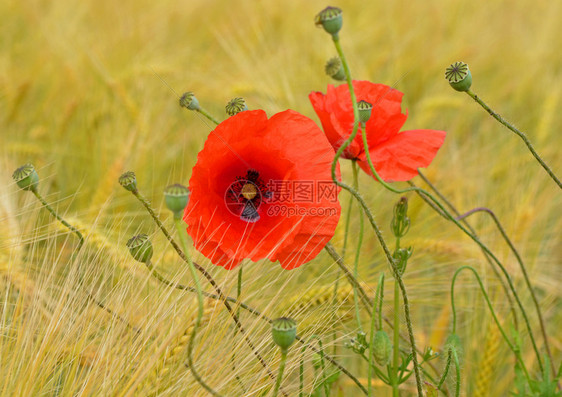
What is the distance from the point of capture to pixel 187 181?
98cm

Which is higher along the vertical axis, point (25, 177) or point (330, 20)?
point (330, 20)

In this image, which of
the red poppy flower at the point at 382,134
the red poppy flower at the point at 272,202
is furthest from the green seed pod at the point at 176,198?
the red poppy flower at the point at 382,134

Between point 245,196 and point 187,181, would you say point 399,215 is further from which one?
point 187,181

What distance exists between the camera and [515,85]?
70.8 inches

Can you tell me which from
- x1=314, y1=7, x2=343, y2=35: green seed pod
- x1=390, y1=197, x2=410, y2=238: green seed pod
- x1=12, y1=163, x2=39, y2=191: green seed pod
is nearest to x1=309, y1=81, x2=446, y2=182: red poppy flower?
x1=390, y1=197, x2=410, y2=238: green seed pod

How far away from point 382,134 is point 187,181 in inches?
16.6

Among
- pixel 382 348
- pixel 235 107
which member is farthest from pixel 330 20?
pixel 382 348

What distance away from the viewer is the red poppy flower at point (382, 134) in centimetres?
60

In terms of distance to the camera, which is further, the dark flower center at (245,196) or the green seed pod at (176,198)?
the dark flower center at (245,196)

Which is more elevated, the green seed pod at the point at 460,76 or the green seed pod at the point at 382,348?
the green seed pod at the point at 460,76

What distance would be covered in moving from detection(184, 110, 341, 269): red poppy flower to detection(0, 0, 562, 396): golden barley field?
0.13ft

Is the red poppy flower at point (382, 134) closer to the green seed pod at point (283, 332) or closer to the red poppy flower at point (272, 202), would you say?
the red poppy flower at point (272, 202)

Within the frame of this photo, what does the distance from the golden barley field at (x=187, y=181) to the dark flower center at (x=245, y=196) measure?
0.21 feet

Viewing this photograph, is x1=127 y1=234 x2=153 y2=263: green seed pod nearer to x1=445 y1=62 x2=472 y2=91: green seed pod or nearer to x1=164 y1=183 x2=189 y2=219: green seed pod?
x1=164 y1=183 x2=189 y2=219: green seed pod
